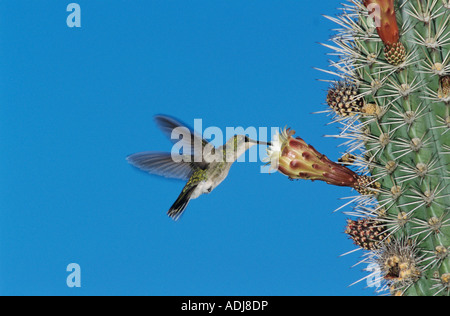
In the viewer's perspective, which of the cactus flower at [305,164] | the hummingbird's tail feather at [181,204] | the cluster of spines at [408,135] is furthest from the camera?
the hummingbird's tail feather at [181,204]

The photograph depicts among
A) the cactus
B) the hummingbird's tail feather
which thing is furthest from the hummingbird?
the cactus

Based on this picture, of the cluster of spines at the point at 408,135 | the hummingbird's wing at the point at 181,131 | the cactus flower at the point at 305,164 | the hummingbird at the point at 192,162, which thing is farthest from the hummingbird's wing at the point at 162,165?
the cluster of spines at the point at 408,135

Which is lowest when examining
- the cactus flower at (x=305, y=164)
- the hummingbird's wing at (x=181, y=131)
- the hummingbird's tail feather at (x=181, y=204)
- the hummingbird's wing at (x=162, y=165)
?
the cactus flower at (x=305, y=164)

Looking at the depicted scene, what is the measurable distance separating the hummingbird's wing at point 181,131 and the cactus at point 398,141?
2.32 ft

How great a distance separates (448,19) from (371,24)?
300 millimetres

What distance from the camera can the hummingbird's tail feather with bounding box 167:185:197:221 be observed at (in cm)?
322

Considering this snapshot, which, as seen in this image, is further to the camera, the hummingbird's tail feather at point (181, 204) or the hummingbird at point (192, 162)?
the hummingbird's tail feather at point (181, 204)

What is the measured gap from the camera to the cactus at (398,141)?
2.15 meters

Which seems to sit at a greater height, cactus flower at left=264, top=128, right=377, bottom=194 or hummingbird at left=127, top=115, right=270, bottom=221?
hummingbird at left=127, top=115, right=270, bottom=221

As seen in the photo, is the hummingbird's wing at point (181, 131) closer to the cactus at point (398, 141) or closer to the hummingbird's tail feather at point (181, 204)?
the hummingbird's tail feather at point (181, 204)

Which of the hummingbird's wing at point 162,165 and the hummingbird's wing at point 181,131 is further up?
the hummingbird's wing at point 181,131

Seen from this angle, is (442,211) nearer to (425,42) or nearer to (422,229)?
(422,229)

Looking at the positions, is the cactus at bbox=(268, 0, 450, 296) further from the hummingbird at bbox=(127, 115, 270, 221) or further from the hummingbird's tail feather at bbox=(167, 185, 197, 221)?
the hummingbird's tail feather at bbox=(167, 185, 197, 221)
